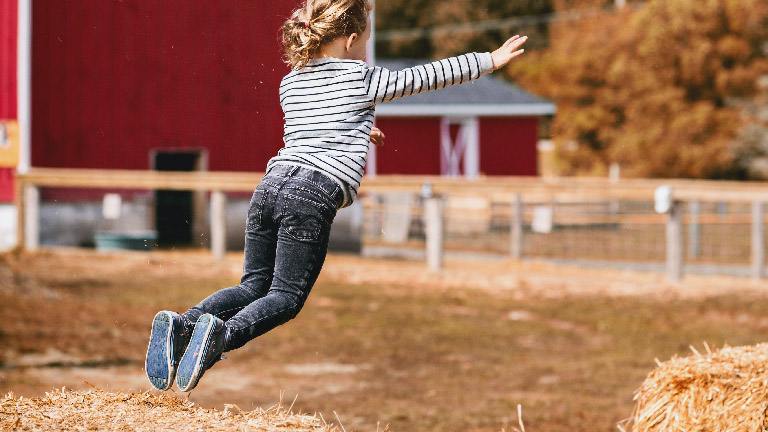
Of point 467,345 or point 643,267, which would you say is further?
point 643,267

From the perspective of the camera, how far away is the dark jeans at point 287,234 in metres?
3.07

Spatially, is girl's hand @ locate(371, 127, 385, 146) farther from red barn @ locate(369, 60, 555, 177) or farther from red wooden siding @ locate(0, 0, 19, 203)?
red barn @ locate(369, 60, 555, 177)

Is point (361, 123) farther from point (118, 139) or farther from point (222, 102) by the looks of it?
point (118, 139)

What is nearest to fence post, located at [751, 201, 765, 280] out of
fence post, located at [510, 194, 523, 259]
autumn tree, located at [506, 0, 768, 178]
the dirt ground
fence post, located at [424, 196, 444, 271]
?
the dirt ground

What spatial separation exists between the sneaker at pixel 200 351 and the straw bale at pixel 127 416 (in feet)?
0.90

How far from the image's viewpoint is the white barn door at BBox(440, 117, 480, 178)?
3080cm

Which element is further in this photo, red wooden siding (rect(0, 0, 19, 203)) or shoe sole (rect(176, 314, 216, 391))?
red wooden siding (rect(0, 0, 19, 203))

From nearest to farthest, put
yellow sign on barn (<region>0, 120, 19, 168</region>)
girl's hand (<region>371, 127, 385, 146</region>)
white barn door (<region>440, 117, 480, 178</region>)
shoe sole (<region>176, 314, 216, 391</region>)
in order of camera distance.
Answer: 1. shoe sole (<region>176, 314, 216, 391</region>)
2. girl's hand (<region>371, 127, 385, 146</region>)
3. yellow sign on barn (<region>0, 120, 19, 168</region>)
4. white barn door (<region>440, 117, 480, 178</region>)

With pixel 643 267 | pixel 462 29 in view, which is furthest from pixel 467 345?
pixel 462 29

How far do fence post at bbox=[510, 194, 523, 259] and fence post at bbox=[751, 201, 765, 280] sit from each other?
3504 millimetres

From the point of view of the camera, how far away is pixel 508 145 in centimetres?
3186

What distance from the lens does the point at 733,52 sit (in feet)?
105

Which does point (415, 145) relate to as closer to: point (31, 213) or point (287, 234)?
point (31, 213)

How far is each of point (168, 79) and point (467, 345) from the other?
23.3 feet
